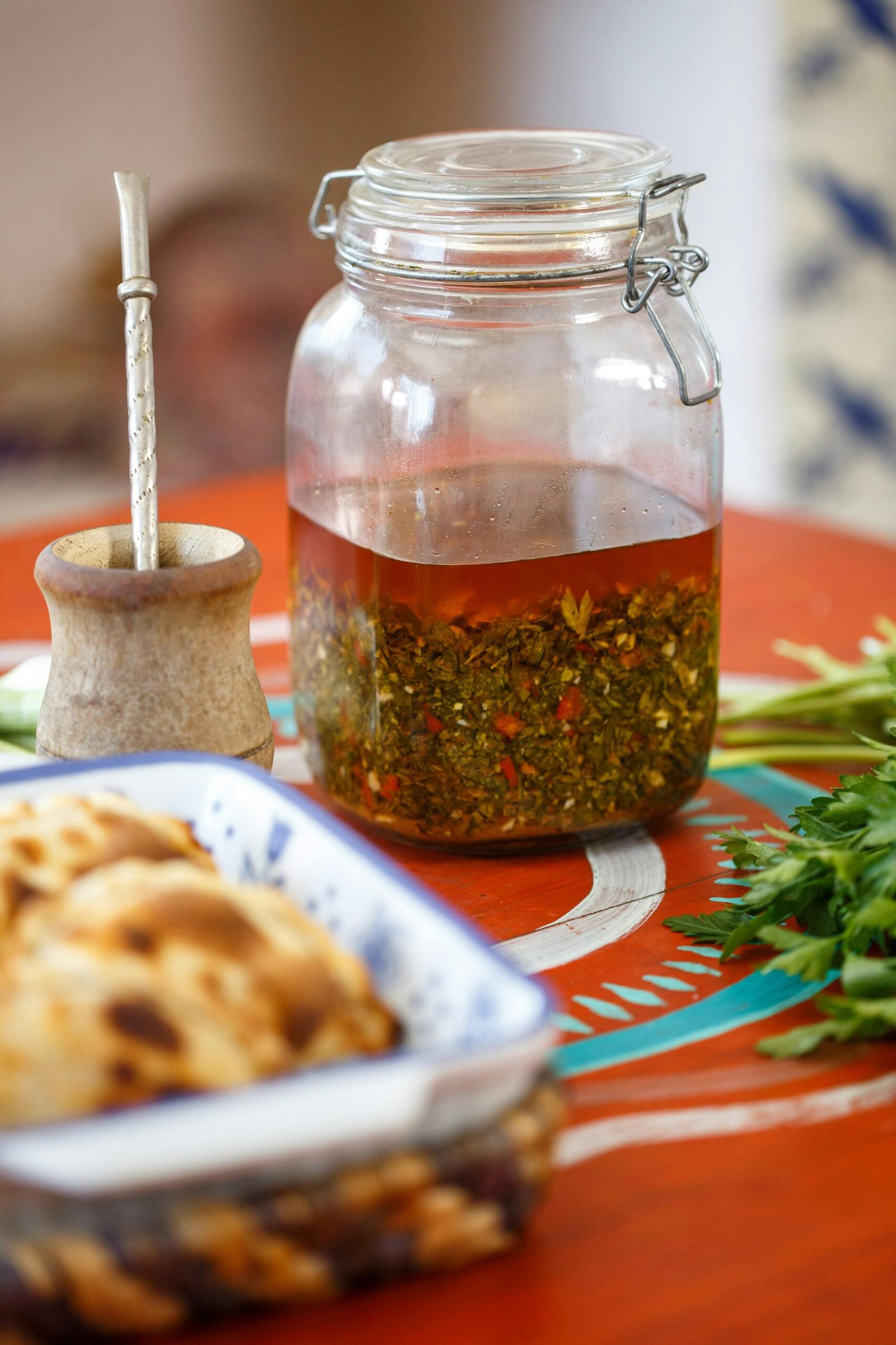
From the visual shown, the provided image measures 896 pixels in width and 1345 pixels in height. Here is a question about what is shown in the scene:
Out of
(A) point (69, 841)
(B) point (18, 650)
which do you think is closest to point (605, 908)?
(A) point (69, 841)

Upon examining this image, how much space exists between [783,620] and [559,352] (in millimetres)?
485

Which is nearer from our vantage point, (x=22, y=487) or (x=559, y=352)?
(x=559, y=352)

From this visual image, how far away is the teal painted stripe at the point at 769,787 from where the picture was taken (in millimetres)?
940

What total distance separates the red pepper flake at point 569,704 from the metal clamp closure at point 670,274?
172 millimetres

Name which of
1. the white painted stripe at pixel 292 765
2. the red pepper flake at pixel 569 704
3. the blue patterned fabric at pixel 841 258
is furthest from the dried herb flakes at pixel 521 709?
the blue patterned fabric at pixel 841 258

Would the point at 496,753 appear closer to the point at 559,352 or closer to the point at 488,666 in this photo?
the point at 488,666

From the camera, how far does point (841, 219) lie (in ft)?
8.93

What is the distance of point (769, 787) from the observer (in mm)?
971

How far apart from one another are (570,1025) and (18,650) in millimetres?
638

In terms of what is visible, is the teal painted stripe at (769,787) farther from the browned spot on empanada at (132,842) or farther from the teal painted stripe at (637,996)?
the browned spot on empanada at (132,842)

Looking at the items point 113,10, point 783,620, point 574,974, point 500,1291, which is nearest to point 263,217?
point 113,10

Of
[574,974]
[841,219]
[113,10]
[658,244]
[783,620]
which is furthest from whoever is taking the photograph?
[113,10]

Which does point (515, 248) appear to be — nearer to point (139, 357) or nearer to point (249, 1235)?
point (139, 357)

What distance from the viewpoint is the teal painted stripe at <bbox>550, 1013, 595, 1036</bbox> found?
2.25 feet
